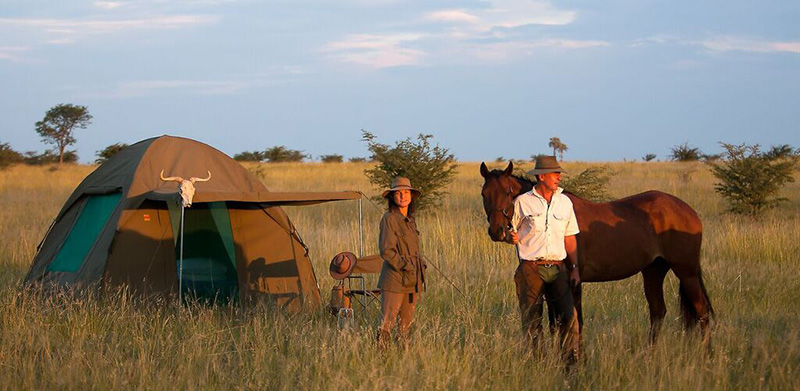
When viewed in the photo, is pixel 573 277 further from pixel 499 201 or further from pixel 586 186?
pixel 586 186

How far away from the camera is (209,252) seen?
33.4ft

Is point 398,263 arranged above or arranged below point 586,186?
below

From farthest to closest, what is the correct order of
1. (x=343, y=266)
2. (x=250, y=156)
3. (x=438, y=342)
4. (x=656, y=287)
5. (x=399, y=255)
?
(x=250, y=156) < (x=656, y=287) < (x=343, y=266) < (x=399, y=255) < (x=438, y=342)

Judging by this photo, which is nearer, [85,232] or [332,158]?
[85,232]

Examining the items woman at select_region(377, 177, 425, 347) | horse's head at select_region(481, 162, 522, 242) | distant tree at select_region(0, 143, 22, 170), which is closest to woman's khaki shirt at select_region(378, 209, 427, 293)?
woman at select_region(377, 177, 425, 347)

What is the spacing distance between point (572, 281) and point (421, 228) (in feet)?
30.2

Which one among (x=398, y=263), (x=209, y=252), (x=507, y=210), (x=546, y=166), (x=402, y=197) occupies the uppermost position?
(x=546, y=166)

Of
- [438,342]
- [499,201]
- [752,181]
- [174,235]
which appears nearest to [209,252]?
[174,235]

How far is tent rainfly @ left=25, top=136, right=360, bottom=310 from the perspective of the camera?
8.65 meters

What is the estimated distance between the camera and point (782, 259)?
11.4 m

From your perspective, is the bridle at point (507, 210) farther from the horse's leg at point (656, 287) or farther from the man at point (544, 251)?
the horse's leg at point (656, 287)

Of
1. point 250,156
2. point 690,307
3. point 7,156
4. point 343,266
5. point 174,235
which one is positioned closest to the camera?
point 343,266

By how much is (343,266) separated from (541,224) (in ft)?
6.77

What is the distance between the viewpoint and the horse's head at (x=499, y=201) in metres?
5.99
